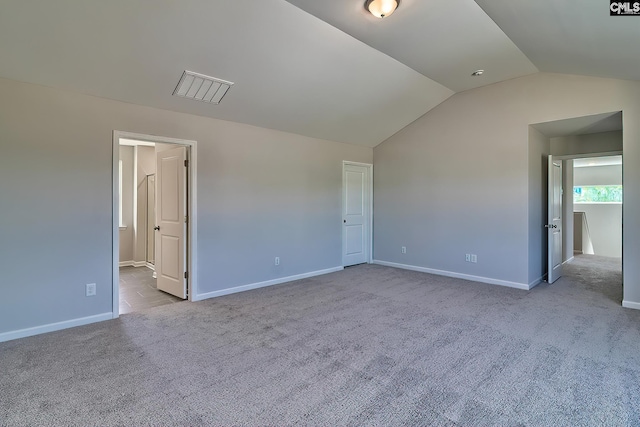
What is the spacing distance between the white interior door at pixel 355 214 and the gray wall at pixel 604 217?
6448 mm

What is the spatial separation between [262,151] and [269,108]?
688 millimetres

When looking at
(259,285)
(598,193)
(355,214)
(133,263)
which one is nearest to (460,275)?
(355,214)

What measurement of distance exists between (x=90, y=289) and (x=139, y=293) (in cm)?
121

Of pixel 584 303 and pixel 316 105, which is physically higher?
pixel 316 105

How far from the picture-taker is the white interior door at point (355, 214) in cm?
615

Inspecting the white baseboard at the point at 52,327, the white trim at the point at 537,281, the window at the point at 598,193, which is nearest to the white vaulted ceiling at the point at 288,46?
the white baseboard at the point at 52,327

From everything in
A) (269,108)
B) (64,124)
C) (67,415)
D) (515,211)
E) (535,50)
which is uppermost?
(535,50)

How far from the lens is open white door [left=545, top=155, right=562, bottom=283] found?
4.96 meters

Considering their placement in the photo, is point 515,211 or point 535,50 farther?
point 515,211

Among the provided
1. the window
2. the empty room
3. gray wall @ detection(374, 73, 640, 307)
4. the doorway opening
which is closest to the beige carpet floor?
the empty room

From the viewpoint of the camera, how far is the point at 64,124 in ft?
10.5

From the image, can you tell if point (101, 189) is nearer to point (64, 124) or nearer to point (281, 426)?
point (64, 124)

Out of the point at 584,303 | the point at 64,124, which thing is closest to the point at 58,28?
the point at 64,124

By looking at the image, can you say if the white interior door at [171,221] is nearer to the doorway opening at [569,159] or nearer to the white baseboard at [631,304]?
the doorway opening at [569,159]
